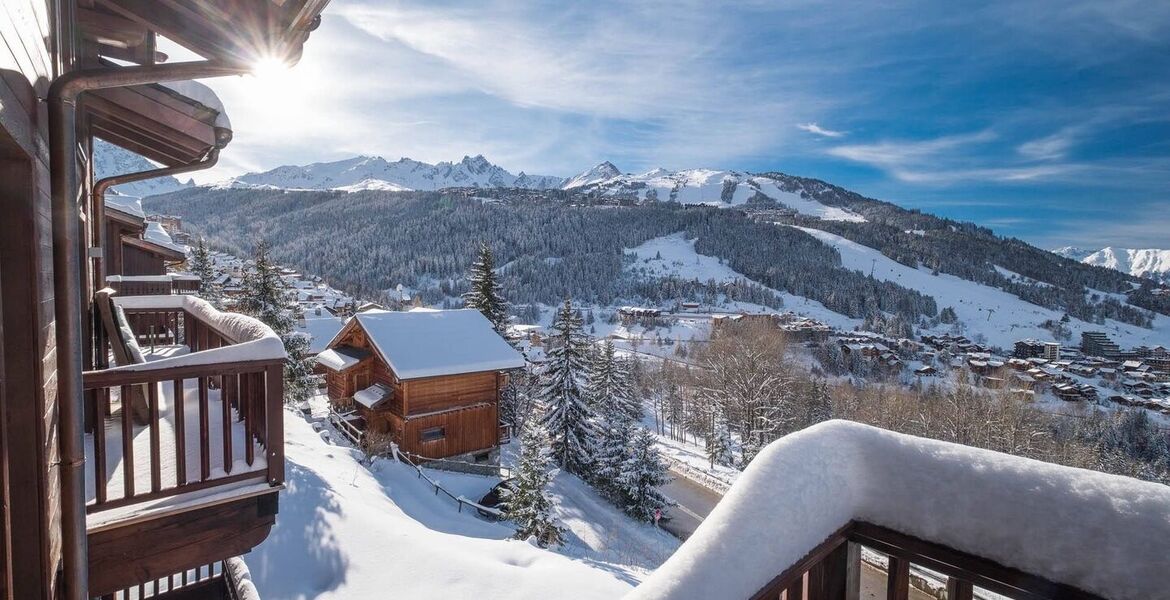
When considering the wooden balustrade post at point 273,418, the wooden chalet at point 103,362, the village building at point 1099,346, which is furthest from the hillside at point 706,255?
the wooden chalet at point 103,362

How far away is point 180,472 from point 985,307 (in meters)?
113

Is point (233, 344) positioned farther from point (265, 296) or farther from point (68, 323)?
point (265, 296)

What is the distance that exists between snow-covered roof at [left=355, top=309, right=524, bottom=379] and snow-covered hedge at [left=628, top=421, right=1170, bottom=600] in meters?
14.8

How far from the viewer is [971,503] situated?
52.7 inches

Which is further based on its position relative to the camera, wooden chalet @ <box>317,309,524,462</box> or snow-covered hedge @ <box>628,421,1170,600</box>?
wooden chalet @ <box>317,309,524,462</box>

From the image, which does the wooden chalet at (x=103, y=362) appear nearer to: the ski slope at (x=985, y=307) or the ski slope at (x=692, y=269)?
the ski slope at (x=692, y=269)

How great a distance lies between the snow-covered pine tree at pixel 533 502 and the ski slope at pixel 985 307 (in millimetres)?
79804

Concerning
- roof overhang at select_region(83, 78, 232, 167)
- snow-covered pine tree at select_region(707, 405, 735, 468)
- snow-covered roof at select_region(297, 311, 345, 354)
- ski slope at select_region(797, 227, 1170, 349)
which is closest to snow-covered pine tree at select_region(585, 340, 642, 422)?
snow-covered pine tree at select_region(707, 405, 735, 468)

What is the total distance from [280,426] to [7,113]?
2.32m

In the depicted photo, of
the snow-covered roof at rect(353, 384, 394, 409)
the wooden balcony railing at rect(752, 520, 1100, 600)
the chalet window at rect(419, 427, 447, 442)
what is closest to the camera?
the wooden balcony railing at rect(752, 520, 1100, 600)

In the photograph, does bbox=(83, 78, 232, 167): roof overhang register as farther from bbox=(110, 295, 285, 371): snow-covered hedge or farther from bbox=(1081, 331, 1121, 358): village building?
bbox=(1081, 331, 1121, 358): village building

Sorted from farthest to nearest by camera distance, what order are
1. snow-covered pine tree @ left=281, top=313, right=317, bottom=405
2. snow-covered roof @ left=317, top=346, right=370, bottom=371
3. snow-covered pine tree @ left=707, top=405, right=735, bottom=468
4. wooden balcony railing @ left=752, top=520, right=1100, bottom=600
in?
snow-covered pine tree @ left=707, top=405, right=735, bottom=468, snow-covered pine tree @ left=281, top=313, right=317, bottom=405, snow-covered roof @ left=317, top=346, right=370, bottom=371, wooden balcony railing @ left=752, top=520, right=1100, bottom=600

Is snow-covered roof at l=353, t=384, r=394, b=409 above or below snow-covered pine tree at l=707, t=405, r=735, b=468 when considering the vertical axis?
above

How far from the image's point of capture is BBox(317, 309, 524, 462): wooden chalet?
611 inches
